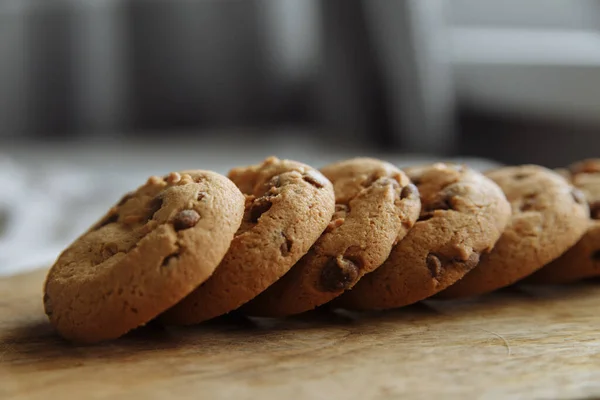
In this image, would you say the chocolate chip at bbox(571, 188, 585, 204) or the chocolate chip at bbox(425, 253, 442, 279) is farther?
the chocolate chip at bbox(571, 188, 585, 204)

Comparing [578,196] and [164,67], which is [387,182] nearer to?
[578,196]

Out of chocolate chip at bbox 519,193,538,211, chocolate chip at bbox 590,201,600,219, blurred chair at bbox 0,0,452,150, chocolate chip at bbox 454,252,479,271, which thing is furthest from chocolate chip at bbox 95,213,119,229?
blurred chair at bbox 0,0,452,150

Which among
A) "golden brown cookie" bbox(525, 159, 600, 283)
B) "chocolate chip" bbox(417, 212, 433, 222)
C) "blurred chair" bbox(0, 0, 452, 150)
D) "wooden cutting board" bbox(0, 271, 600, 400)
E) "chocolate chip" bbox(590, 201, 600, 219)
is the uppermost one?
"blurred chair" bbox(0, 0, 452, 150)

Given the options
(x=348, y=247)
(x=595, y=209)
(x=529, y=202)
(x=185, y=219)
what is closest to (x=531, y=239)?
(x=529, y=202)

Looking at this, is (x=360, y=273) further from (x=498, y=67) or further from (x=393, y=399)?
(x=498, y=67)

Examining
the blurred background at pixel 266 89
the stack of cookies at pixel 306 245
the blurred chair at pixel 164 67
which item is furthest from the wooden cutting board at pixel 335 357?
the blurred chair at pixel 164 67

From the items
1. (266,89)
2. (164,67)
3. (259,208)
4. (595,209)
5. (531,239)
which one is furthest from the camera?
(266,89)

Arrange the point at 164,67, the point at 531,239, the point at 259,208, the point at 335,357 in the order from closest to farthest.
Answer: the point at 335,357
the point at 259,208
the point at 531,239
the point at 164,67

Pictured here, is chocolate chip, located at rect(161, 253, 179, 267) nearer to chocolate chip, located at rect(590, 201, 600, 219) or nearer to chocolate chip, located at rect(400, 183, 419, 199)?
chocolate chip, located at rect(400, 183, 419, 199)
